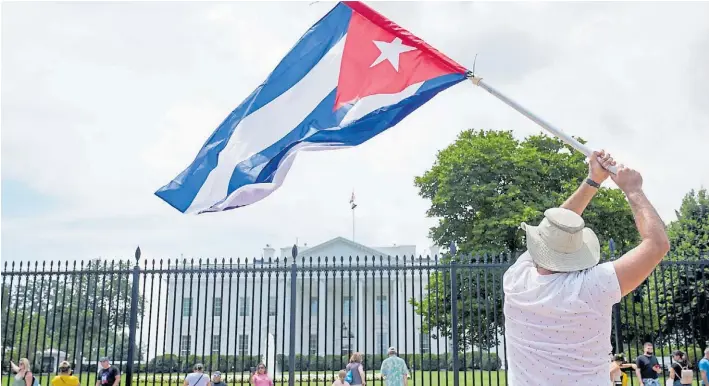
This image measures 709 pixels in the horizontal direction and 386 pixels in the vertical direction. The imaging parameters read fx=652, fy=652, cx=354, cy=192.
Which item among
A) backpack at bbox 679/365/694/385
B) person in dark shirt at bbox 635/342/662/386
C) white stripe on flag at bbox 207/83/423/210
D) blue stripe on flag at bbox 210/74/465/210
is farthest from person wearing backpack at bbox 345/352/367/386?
blue stripe on flag at bbox 210/74/465/210

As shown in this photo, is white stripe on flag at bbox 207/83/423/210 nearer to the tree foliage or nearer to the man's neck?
the man's neck

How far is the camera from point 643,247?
2512 millimetres

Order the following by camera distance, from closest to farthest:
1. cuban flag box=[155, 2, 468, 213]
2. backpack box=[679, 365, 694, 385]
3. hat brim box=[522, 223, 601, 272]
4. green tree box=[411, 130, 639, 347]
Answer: hat brim box=[522, 223, 601, 272], cuban flag box=[155, 2, 468, 213], backpack box=[679, 365, 694, 385], green tree box=[411, 130, 639, 347]

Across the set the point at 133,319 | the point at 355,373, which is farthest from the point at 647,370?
the point at 133,319

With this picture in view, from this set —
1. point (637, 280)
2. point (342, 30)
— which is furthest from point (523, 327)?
point (342, 30)

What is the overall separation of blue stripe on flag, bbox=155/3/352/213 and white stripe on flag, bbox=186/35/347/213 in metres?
0.05

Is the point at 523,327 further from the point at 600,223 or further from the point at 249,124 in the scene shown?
the point at 600,223

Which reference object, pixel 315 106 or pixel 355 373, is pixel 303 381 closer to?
pixel 355 373

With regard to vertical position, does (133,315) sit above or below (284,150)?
below

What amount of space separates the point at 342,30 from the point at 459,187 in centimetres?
2160

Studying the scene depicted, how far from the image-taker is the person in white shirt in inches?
99.2

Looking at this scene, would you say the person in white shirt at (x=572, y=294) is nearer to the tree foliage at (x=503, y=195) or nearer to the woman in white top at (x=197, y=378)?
the woman in white top at (x=197, y=378)

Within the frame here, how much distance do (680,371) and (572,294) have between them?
11.2 metres

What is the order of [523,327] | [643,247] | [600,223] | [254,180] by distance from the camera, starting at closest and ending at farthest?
[643,247] < [523,327] < [254,180] < [600,223]
